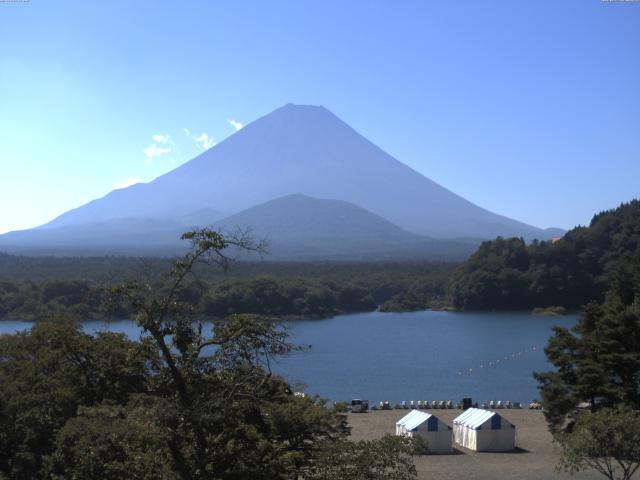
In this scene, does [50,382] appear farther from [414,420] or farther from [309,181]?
[309,181]

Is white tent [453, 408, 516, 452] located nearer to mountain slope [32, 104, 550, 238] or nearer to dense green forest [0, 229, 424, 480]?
dense green forest [0, 229, 424, 480]

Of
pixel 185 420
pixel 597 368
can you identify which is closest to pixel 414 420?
pixel 597 368

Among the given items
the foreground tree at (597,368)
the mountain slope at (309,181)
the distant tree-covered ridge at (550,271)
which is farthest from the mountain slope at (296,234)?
the foreground tree at (597,368)

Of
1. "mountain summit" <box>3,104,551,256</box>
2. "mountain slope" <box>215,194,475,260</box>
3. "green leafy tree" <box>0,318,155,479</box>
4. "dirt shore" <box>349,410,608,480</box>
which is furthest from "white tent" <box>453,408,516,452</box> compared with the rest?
"mountain summit" <box>3,104,551,256</box>

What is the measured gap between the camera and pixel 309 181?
15075 cm

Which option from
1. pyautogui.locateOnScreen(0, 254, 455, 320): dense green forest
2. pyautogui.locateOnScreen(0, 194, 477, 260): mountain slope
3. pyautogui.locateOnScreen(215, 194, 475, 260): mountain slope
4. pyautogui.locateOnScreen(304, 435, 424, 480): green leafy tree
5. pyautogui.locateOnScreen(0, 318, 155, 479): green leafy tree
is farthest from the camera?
pyautogui.locateOnScreen(0, 194, 477, 260): mountain slope

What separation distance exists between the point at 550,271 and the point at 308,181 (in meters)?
111

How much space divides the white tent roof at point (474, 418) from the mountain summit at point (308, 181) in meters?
127

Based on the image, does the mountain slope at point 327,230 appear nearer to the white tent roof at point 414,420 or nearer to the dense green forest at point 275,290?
the dense green forest at point 275,290

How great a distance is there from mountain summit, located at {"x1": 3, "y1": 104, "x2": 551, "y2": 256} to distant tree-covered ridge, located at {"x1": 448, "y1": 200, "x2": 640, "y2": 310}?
315 ft

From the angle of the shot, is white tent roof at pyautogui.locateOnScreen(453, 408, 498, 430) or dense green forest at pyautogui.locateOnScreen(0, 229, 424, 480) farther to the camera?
white tent roof at pyautogui.locateOnScreen(453, 408, 498, 430)

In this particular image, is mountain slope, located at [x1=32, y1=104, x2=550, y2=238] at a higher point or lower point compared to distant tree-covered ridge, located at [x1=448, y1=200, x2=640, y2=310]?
higher

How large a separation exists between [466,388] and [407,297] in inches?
968

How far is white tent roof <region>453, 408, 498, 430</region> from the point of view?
12.9 metres
